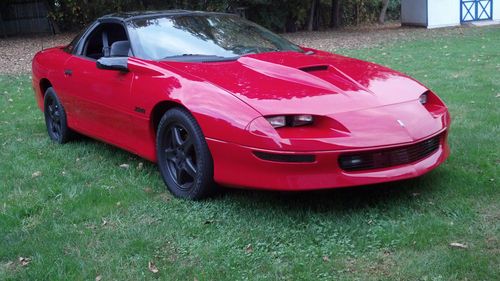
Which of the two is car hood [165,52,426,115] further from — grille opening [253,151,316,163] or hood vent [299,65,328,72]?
grille opening [253,151,316,163]

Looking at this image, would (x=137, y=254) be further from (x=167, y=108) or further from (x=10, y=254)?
(x=167, y=108)

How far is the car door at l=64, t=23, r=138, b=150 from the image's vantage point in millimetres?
4641

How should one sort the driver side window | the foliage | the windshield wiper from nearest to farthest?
the windshield wiper, the driver side window, the foliage

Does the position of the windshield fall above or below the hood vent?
above

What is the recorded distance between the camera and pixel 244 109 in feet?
11.7

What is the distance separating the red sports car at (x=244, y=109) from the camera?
3.46 m

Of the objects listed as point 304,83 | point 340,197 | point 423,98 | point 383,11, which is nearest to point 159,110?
point 304,83

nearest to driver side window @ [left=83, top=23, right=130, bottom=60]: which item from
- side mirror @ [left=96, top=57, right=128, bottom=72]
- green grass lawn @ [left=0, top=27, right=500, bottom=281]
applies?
side mirror @ [left=96, top=57, right=128, bottom=72]

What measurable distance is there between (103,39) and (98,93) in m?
0.88

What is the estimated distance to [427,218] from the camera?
3.54m

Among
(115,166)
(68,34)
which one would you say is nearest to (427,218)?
(115,166)

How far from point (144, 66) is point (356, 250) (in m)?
2.15

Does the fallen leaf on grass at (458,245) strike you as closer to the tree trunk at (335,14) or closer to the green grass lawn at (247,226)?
the green grass lawn at (247,226)

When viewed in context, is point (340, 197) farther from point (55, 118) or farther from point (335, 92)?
point (55, 118)
